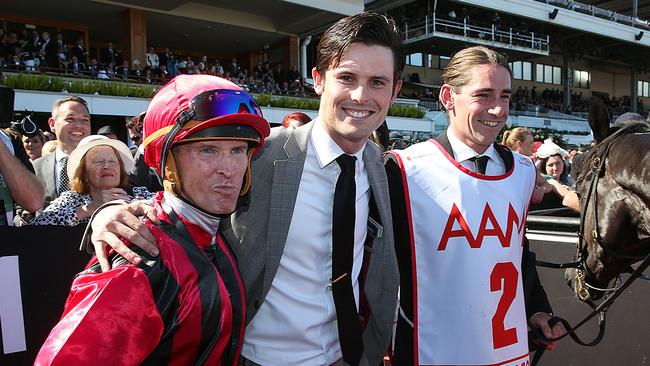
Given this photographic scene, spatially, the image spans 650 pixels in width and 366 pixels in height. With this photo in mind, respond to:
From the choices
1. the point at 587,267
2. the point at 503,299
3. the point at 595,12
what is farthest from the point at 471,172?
the point at 595,12

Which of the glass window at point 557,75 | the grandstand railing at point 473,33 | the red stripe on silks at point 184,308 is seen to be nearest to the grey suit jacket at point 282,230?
the red stripe on silks at point 184,308

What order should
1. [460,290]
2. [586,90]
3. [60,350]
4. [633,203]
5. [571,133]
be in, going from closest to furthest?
[60,350], [460,290], [633,203], [571,133], [586,90]

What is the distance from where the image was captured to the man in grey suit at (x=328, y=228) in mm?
1557

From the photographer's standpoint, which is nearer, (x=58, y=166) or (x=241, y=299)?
(x=241, y=299)

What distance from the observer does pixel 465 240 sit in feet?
6.39

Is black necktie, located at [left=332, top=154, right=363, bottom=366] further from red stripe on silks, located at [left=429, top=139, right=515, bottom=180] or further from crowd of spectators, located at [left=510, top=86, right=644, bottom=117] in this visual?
crowd of spectators, located at [left=510, top=86, right=644, bottom=117]

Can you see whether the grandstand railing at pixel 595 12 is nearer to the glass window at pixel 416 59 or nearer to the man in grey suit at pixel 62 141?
the glass window at pixel 416 59

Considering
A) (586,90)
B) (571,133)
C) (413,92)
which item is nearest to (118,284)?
(413,92)

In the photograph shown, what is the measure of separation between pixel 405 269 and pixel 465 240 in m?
0.27

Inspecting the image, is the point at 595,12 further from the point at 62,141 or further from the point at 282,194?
the point at 282,194

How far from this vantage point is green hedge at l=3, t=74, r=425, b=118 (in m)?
13.3

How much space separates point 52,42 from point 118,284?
700 inches

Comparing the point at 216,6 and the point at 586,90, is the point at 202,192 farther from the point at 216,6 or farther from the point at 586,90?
the point at 586,90

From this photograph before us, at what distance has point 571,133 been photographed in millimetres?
30875
